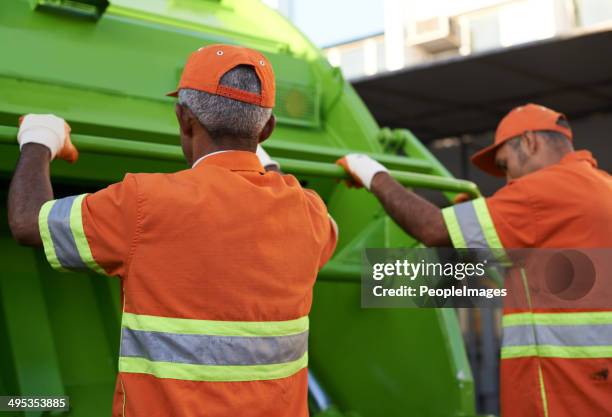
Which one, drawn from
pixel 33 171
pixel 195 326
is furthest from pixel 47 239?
pixel 195 326

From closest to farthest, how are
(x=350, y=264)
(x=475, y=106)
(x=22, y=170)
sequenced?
(x=22, y=170)
(x=350, y=264)
(x=475, y=106)

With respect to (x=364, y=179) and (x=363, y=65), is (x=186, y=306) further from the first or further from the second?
(x=363, y=65)

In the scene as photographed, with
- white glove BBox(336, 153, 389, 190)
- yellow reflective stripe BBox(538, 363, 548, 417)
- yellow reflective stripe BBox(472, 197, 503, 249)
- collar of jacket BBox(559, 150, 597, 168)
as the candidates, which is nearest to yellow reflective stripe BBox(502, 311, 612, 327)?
yellow reflective stripe BBox(538, 363, 548, 417)

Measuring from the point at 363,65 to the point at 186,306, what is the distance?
5.52 metres

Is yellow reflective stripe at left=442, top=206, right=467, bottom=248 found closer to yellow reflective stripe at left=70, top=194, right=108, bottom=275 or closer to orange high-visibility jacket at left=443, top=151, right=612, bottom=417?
orange high-visibility jacket at left=443, top=151, right=612, bottom=417

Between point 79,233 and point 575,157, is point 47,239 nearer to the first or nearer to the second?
point 79,233

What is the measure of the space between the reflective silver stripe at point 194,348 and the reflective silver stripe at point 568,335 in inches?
33.5

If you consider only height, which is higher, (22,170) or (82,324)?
(22,170)

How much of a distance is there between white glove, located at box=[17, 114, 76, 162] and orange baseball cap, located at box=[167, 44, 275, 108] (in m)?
0.31

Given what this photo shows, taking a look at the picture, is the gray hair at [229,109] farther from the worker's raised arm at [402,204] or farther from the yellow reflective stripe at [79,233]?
the worker's raised arm at [402,204]

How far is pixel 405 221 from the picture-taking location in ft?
6.19

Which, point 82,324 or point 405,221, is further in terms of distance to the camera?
point 82,324

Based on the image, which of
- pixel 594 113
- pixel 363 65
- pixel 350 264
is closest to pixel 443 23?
pixel 363 65

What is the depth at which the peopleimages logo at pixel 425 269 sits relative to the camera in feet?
6.76
